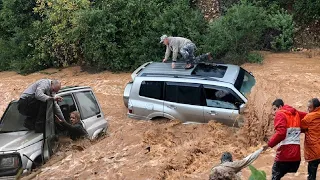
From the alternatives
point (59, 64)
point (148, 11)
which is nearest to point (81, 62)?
point (59, 64)

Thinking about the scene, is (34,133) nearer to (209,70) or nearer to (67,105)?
(67,105)

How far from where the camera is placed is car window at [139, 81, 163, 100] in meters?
10.8

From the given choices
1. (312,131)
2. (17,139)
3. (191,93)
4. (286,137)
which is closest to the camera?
(286,137)

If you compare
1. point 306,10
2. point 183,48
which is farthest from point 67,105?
point 306,10

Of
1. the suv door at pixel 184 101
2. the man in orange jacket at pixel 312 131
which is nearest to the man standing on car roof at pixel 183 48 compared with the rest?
the suv door at pixel 184 101

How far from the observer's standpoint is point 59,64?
18.9 meters

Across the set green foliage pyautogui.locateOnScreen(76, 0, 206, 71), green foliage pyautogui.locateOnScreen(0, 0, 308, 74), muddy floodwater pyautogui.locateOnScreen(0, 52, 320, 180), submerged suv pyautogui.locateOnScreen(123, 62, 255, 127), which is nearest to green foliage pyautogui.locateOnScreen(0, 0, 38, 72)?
green foliage pyautogui.locateOnScreen(0, 0, 308, 74)

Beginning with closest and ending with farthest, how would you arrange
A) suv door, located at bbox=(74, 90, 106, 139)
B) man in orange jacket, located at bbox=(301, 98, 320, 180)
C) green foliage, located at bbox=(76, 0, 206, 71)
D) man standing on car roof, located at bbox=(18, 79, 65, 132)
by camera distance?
man in orange jacket, located at bbox=(301, 98, 320, 180)
man standing on car roof, located at bbox=(18, 79, 65, 132)
suv door, located at bbox=(74, 90, 106, 139)
green foliage, located at bbox=(76, 0, 206, 71)

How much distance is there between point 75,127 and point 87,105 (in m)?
0.87

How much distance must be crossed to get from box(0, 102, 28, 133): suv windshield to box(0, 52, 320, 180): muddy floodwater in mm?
Result: 978

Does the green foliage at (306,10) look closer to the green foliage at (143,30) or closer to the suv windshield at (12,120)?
the green foliage at (143,30)

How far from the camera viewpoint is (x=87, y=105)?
9773 mm

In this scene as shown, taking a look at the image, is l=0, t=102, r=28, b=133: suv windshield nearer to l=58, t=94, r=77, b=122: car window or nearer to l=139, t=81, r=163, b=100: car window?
l=58, t=94, r=77, b=122: car window

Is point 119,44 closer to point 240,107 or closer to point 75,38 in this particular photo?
point 75,38
